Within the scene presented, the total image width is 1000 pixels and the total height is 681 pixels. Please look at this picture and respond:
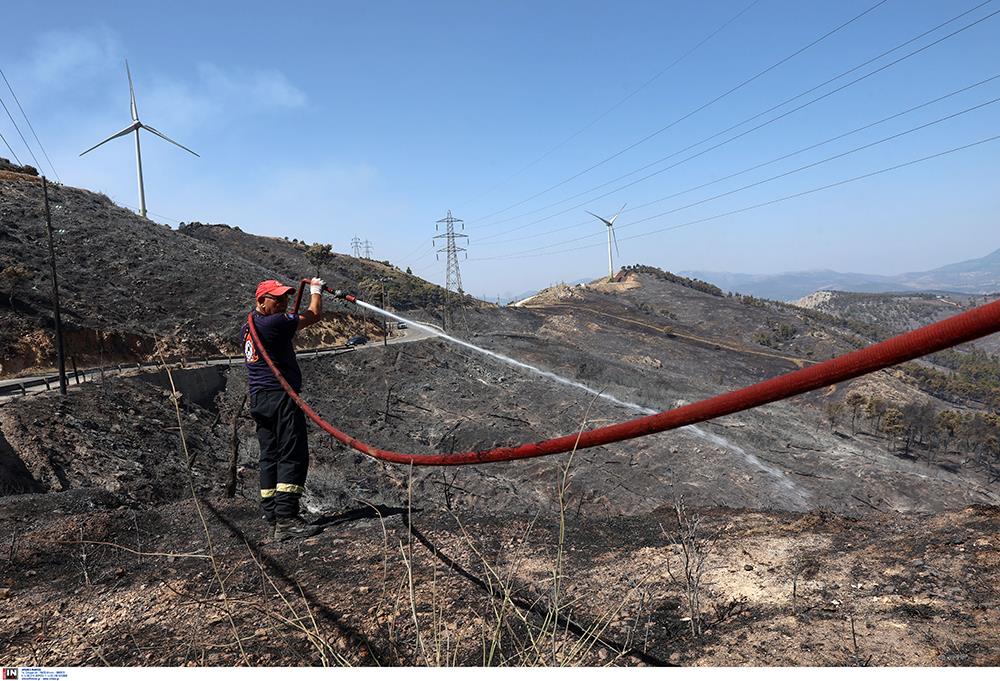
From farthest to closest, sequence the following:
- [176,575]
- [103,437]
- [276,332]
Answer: [103,437] → [276,332] → [176,575]

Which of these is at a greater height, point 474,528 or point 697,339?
point 474,528

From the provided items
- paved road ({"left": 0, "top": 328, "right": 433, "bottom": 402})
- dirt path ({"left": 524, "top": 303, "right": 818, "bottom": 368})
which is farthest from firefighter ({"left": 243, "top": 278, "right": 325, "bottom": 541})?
dirt path ({"left": 524, "top": 303, "right": 818, "bottom": 368})

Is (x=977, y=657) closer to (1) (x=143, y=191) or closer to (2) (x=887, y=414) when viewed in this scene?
(2) (x=887, y=414)

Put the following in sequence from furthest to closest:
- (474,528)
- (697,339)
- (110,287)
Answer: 1. (697,339)
2. (110,287)
3. (474,528)

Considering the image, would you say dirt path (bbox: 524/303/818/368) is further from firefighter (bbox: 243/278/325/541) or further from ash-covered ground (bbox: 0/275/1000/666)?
firefighter (bbox: 243/278/325/541)

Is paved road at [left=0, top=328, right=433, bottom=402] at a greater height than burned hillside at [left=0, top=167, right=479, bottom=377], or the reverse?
burned hillside at [left=0, top=167, right=479, bottom=377]

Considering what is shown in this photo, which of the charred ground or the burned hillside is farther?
the burned hillside

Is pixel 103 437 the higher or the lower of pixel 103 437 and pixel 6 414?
the lower

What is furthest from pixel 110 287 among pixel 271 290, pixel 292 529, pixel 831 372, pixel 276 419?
pixel 831 372

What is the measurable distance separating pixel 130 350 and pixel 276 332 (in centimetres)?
1961

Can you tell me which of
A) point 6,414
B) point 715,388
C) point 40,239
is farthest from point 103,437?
point 715,388

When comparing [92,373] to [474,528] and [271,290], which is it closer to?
[271,290]

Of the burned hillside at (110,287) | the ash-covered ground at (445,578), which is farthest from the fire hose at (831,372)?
the burned hillside at (110,287)

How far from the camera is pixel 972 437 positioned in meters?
30.6
